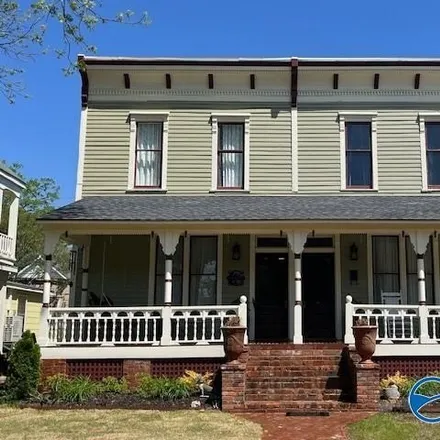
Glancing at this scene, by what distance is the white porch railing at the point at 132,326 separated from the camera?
41.1ft

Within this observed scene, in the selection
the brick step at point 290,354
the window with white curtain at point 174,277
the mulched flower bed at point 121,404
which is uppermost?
the window with white curtain at point 174,277

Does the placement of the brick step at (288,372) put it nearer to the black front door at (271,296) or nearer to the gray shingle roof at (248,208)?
the black front door at (271,296)

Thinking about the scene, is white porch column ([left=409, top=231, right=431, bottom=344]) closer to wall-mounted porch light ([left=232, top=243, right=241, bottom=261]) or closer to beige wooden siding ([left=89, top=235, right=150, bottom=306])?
wall-mounted porch light ([left=232, top=243, right=241, bottom=261])

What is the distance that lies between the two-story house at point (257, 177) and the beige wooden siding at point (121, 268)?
0.09ft

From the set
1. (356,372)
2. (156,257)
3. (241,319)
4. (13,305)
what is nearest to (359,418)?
(356,372)

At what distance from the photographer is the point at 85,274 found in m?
14.9

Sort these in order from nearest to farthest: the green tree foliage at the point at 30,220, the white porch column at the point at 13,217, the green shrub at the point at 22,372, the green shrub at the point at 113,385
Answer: the green shrub at the point at 22,372 < the green shrub at the point at 113,385 < the white porch column at the point at 13,217 < the green tree foliage at the point at 30,220

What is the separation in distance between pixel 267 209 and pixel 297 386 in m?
4.21

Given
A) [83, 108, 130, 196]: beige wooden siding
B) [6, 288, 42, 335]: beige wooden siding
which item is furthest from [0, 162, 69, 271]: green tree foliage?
[83, 108, 130, 196]: beige wooden siding

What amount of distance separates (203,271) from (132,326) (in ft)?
7.72

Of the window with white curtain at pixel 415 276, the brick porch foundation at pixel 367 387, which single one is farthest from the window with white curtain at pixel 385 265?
the brick porch foundation at pixel 367 387

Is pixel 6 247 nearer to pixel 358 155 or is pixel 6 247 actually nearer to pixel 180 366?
pixel 180 366

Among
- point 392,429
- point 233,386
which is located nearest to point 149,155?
point 233,386

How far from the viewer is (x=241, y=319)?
1229 cm
